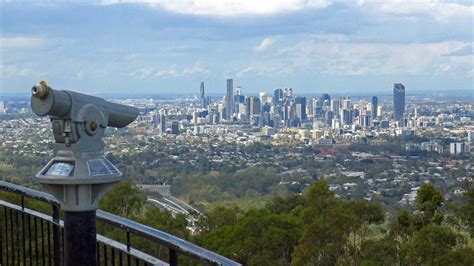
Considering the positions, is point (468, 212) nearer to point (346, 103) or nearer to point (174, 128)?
point (174, 128)

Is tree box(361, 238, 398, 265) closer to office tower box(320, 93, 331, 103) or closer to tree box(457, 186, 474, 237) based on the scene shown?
tree box(457, 186, 474, 237)

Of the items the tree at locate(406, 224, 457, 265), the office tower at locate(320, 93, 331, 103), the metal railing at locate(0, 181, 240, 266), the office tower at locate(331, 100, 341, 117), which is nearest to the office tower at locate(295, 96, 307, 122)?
the office tower at locate(331, 100, 341, 117)

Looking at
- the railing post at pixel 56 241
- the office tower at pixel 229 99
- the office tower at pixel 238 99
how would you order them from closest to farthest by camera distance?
the railing post at pixel 56 241
the office tower at pixel 229 99
the office tower at pixel 238 99

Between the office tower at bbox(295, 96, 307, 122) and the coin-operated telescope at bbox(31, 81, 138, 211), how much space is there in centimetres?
7830

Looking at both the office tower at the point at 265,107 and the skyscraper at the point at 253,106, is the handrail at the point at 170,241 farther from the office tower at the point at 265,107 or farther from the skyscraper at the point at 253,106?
the office tower at the point at 265,107

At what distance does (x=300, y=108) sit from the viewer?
3182 inches

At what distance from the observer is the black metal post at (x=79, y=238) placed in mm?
2820

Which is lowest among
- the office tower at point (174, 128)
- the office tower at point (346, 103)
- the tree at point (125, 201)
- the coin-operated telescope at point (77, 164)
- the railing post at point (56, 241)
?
the office tower at point (174, 128)

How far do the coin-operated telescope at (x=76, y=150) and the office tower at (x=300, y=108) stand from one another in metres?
78.3

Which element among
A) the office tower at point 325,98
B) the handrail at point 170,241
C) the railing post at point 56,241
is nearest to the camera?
the handrail at point 170,241

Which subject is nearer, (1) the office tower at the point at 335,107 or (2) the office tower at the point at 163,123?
(2) the office tower at the point at 163,123

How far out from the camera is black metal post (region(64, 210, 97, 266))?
2.82 m

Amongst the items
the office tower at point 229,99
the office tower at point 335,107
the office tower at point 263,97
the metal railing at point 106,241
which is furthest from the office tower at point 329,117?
the metal railing at point 106,241

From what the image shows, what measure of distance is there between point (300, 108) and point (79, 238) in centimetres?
7848
